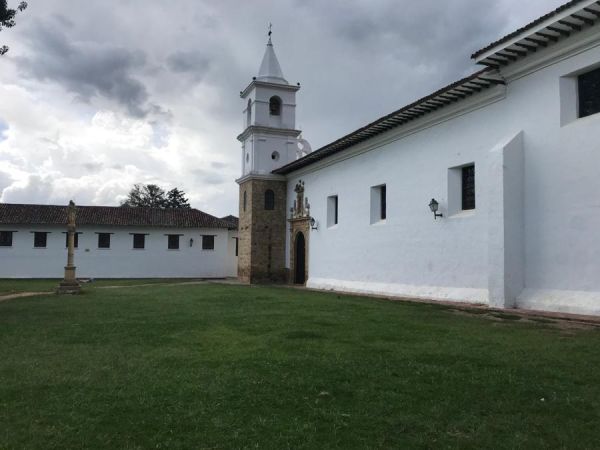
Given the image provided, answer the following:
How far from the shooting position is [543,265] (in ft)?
32.4

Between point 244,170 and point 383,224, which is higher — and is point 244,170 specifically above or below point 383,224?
above

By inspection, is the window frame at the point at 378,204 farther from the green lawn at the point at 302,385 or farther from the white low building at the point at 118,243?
the white low building at the point at 118,243

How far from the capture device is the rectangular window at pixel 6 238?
30953 millimetres

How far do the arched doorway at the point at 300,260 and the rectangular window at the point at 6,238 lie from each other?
18.6 metres

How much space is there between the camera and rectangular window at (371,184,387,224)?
53.9 feet

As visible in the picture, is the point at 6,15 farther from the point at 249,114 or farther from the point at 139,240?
the point at 139,240

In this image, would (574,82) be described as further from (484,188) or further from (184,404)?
(184,404)

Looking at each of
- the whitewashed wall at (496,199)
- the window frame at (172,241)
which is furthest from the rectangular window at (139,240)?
Result: the whitewashed wall at (496,199)

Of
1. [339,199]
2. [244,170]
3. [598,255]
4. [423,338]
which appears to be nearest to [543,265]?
[598,255]

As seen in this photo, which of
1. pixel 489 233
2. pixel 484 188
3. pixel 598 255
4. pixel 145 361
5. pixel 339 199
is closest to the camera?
pixel 145 361

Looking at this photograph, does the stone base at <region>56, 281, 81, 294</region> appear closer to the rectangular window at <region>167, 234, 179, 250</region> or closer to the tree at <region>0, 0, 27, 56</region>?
the tree at <region>0, 0, 27, 56</region>

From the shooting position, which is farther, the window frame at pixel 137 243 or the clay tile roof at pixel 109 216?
the window frame at pixel 137 243

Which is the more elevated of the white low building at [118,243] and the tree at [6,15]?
the tree at [6,15]

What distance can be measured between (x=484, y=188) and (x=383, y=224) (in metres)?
4.48
